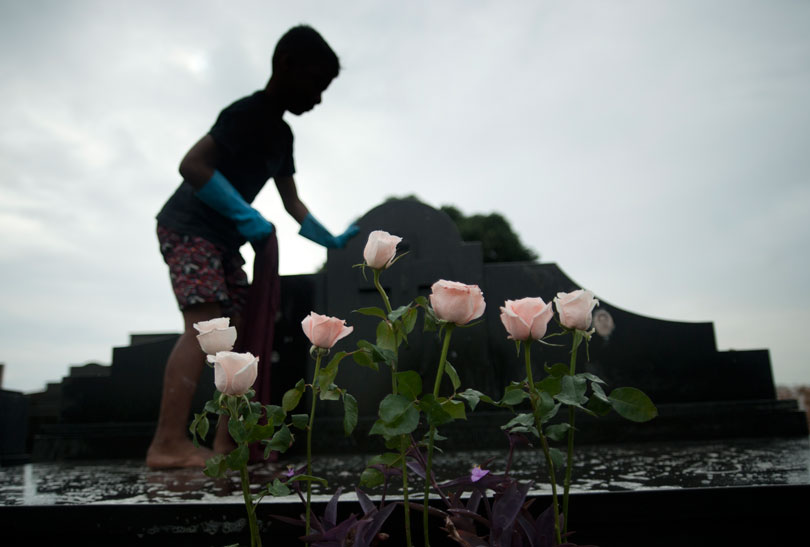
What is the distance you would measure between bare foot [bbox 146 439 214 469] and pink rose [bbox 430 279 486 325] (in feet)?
6.74

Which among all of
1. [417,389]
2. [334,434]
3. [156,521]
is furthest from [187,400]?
[417,389]

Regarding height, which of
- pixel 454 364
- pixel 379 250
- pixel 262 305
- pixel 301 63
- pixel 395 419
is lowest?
pixel 395 419

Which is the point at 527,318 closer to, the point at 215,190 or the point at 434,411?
the point at 434,411

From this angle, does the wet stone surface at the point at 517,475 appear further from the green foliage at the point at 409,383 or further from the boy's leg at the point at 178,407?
the green foliage at the point at 409,383

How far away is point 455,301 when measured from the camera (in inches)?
31.8

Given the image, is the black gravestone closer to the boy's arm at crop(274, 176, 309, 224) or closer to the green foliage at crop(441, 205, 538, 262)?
the boy's arm at crop(274, 176, 309, 224)

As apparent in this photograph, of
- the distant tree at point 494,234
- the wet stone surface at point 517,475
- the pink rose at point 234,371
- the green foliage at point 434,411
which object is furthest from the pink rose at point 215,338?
the distant tree at point 494,234

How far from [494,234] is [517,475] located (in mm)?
17077

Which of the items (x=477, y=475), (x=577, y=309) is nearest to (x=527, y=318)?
(x=577, y=309)

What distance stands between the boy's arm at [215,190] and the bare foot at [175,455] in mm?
1028

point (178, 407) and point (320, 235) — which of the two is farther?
point (320, 235)

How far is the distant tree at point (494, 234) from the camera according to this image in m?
18.3

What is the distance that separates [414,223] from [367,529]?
118 inches

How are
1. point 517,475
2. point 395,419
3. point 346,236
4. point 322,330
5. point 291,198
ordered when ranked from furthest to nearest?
point 346,236
point 291,198
point 517,475
point 322,330
point 395,419
